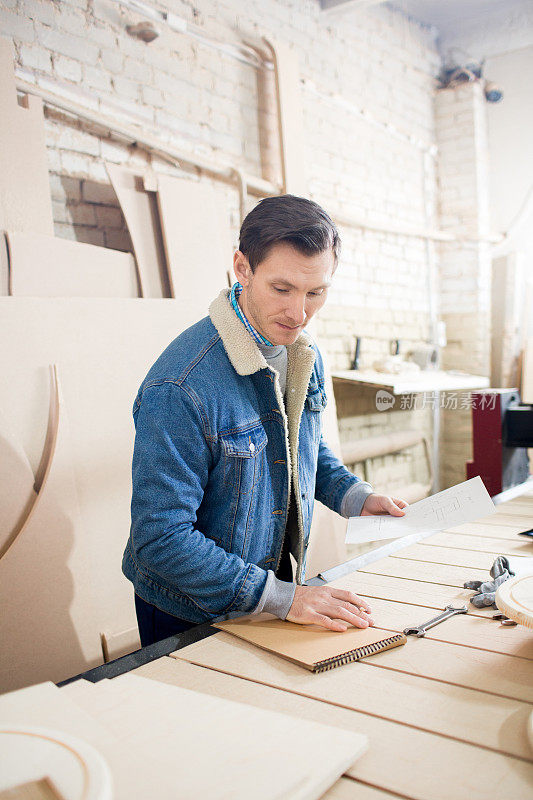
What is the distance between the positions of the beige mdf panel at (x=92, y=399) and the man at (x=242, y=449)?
2.66ft

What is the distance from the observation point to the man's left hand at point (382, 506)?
5.08 feet

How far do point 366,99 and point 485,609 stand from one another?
14.5 feet

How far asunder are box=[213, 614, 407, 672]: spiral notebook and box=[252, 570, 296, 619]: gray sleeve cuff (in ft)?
0.09

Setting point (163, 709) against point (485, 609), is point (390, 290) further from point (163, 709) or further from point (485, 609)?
point (163, 709)

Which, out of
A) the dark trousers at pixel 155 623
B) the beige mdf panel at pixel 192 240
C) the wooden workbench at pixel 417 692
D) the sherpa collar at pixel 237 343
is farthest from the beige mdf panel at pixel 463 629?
the beige mdf panel at pixel 192 240

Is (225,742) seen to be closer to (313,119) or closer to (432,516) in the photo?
(432,516)

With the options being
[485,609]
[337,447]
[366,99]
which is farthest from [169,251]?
[366,99]

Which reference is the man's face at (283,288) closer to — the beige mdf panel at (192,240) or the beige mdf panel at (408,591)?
the beige mdf panel at (408,591)

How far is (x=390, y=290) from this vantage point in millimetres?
5090

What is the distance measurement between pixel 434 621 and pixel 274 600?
1.00 ft

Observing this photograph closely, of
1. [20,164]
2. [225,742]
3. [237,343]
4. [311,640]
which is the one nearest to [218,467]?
[237,343]

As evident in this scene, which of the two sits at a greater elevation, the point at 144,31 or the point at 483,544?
the point at 144,31

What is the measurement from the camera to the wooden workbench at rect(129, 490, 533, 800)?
757 millimetres

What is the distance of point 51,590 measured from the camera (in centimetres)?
203
